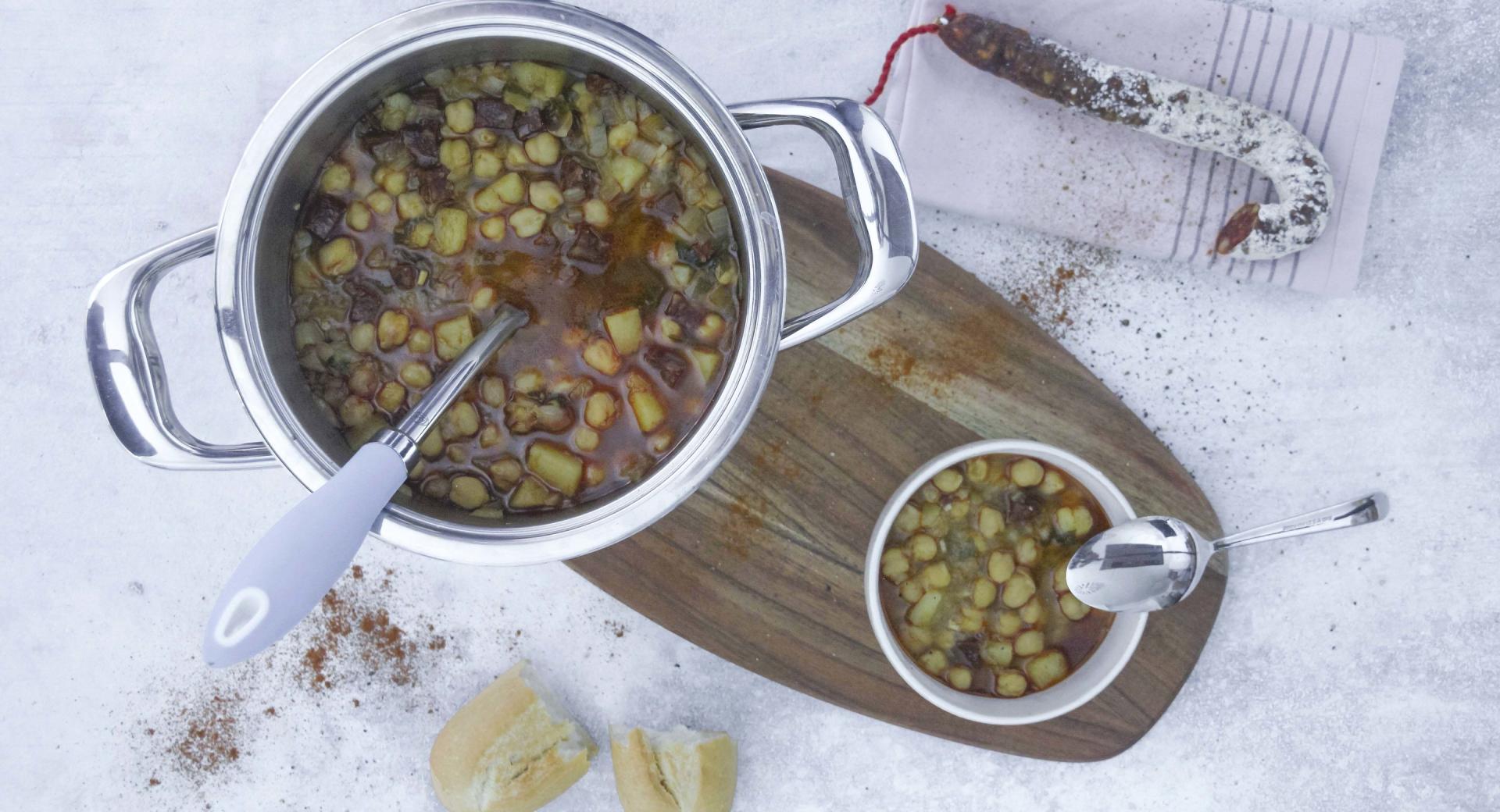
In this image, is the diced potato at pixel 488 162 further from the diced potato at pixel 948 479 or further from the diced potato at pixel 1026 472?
the diced potato at pixel 1026 472

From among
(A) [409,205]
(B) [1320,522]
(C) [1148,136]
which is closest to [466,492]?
(A) [409,205]

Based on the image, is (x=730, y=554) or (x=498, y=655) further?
(x=498, y=655)

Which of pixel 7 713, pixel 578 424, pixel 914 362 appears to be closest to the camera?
pixel 578 424

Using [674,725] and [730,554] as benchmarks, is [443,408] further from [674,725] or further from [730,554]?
[674,725]

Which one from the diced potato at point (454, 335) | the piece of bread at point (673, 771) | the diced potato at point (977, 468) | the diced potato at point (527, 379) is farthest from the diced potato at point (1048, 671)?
the diced potato at point (454, 335)

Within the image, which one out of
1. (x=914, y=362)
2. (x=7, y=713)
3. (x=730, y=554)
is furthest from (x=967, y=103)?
(x=7, y=713)
